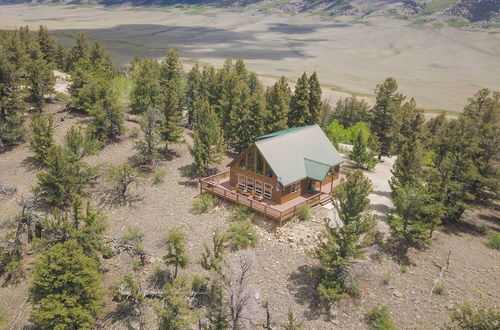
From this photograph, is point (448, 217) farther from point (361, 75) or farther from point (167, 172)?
point (361, 75)

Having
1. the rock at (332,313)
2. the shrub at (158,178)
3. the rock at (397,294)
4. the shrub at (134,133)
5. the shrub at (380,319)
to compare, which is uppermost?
the shrub at (134,133)

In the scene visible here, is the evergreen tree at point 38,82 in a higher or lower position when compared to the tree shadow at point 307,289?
higher

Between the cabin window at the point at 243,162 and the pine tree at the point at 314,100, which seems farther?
the pine tree at the point at 314,100

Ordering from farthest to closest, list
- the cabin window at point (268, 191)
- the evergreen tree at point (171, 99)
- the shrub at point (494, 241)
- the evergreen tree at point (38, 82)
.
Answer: the evergreen tree at point (38, 82)
the evergreen tree at point (171, 99)
the cabin window at point (268, 191)
the shrub at point (494, 241)

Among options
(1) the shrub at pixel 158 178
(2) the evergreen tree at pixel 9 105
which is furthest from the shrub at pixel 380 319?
(2) the evergreen tree at pixel 9 105

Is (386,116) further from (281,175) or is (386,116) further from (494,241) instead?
(281,175)

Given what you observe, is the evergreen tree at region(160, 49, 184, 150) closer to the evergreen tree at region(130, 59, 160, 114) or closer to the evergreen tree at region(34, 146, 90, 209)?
the evergreen tree at region(130, 59, 160, 114)

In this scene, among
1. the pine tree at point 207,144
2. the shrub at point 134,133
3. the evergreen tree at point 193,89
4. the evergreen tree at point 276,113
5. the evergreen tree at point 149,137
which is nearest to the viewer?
the pine tree at point 207,144

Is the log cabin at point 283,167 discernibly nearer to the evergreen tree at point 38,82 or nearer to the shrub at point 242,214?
the shrub at point 242,214

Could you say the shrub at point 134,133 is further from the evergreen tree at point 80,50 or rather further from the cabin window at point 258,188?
the evergreen tree at point 80,50
